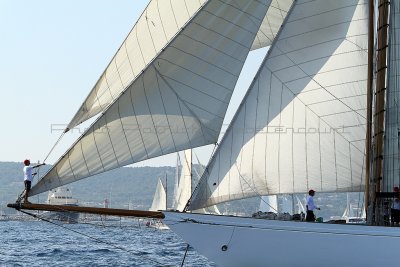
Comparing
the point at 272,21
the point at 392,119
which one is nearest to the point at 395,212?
the point at 392,119

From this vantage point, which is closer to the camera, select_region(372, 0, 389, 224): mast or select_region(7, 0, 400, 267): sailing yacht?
select_region(7, 0, 400, 267): sailing yacht

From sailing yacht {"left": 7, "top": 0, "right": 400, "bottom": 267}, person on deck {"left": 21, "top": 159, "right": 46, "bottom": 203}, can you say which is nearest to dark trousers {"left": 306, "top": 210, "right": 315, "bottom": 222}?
sailing yacht {"left": 7, "top": 0, "right": 400, "bottom": 267}

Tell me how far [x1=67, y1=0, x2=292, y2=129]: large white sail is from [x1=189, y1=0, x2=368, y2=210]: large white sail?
136 centimetres

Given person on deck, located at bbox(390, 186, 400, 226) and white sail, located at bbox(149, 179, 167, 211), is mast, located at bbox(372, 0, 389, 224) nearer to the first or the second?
person on deck, located at bbox(390, 186, 400, 226)

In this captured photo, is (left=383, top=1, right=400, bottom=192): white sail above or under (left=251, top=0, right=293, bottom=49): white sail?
under

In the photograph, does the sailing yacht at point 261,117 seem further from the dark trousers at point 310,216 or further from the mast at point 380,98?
the dark trousers at point 310,216

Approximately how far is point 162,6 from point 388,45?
17.4 feet

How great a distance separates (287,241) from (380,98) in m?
4.00

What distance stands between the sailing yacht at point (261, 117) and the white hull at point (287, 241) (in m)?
0.03

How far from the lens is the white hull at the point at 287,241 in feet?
64.2

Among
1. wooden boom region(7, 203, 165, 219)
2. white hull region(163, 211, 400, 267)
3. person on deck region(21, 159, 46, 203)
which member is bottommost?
white hull region(163, 211, 400, 267)

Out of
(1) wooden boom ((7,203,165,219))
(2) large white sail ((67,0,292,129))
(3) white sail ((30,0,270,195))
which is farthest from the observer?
(1) wooden boom ((7,203,165,219))

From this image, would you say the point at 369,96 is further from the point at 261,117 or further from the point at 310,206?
the point at 310,206

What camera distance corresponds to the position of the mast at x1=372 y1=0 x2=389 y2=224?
20.8 meters
